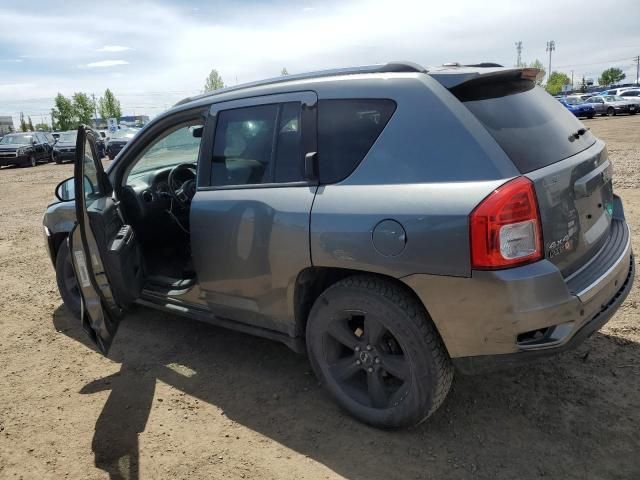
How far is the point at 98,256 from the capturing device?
317cm

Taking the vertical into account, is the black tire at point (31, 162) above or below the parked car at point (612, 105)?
below

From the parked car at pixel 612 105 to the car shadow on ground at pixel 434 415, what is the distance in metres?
37.8

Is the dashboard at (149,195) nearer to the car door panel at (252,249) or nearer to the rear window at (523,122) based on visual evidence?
the car door panel at (252,249)

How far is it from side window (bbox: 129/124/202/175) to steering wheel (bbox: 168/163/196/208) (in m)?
0.09

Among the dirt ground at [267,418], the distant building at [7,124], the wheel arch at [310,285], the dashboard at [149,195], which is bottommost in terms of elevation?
the dirt ground at [267,418]

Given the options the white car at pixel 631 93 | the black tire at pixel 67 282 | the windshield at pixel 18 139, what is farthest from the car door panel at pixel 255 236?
the white car at pixel 631 93

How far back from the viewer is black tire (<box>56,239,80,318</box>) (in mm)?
4504

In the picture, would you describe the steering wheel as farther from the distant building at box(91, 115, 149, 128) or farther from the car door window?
the distant building at box(91, 115, 149, 128)

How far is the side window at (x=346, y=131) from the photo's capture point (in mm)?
2654

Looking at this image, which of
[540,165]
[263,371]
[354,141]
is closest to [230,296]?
[263,371]

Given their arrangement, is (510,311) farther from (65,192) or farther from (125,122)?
(125,122)

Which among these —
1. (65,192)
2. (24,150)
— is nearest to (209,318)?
(65,192)

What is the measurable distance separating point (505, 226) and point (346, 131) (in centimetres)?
100

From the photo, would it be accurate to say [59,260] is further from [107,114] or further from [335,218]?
[107,114]
